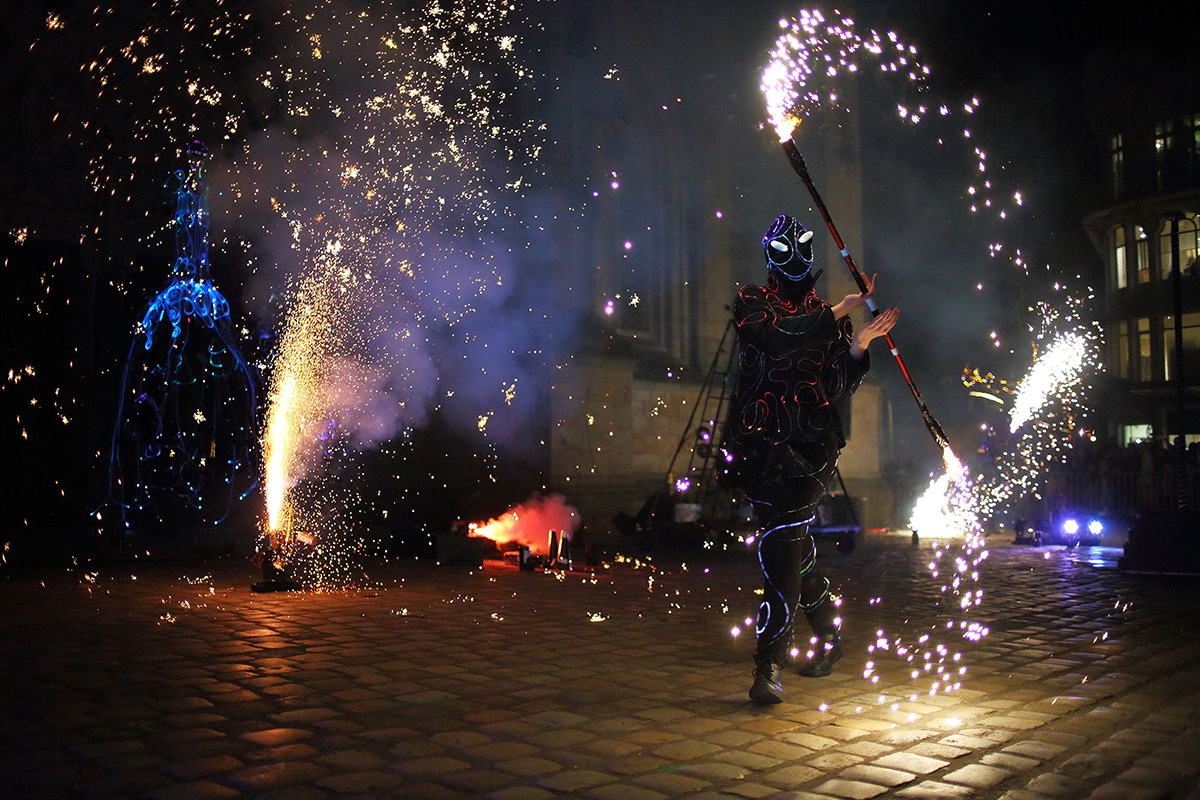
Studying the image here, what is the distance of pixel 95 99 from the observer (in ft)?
36.9

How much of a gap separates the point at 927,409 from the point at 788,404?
427cm

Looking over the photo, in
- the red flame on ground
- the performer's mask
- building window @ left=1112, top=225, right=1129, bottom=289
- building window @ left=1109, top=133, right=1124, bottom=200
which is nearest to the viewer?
the performer's mask

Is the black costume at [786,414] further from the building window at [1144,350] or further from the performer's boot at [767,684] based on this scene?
the building window at [1144,350]

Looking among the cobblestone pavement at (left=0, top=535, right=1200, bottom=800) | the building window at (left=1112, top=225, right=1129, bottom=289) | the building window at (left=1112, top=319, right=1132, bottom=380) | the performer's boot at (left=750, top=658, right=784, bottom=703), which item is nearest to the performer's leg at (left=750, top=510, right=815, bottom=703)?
the performer's boot at (left=750, top=658, right=784, bottom=703)

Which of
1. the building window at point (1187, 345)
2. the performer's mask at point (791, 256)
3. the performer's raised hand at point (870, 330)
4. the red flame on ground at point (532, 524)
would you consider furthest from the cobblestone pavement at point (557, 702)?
the building window at point (1187, 345)

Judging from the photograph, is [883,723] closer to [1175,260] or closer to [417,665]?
[417,665]

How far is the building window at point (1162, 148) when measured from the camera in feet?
102

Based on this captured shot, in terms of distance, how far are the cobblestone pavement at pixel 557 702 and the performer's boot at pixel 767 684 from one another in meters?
0.08

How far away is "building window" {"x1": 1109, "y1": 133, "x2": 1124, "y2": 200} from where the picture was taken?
107 feet

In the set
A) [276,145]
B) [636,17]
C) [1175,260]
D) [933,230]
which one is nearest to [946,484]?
[933,230]

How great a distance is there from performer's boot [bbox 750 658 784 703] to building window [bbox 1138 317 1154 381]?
108ft

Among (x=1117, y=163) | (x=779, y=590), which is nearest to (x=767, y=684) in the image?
(x=779, y=590)

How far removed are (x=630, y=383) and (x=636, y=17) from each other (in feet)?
18.9

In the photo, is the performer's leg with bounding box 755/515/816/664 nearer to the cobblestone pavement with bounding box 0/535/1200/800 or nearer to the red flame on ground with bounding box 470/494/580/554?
the cobblestone pavement with bounding box 0/535/1200/800
